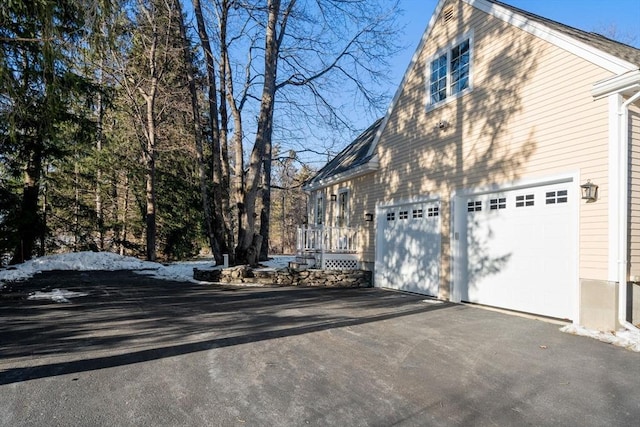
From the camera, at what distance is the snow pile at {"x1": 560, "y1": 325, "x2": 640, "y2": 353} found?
5180mm

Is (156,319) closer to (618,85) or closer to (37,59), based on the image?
(37,59)

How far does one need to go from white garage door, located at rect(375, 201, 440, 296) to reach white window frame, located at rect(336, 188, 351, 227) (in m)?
2.01

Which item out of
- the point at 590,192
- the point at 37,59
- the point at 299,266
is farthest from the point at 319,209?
the point at 590,192

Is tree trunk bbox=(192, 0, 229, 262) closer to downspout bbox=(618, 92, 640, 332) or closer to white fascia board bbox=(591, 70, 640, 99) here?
white fascia board bbox=(591, 70, 640, 99)

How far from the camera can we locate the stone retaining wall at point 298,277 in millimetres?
11609

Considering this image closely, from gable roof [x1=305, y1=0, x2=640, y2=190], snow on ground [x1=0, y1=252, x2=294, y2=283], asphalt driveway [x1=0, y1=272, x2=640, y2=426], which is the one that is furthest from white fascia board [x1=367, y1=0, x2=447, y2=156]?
snow on ground [x1=0, y1=252, x2=294, y2=283]

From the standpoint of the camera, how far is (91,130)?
1411 centimetres

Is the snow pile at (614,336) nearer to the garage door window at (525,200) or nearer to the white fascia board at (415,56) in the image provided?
the garage door window at (525,200)

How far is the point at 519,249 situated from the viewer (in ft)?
24.1

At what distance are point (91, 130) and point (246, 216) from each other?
6.35 m

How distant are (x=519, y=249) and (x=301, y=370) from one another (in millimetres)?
5019

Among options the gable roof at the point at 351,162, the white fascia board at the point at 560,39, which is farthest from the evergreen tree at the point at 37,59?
A: the white fascia board at the point at 560,39

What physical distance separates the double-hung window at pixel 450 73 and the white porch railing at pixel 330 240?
4.82 m

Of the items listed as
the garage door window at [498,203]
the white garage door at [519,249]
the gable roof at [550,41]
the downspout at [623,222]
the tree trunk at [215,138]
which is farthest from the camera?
the tree trunk at [215,138]
